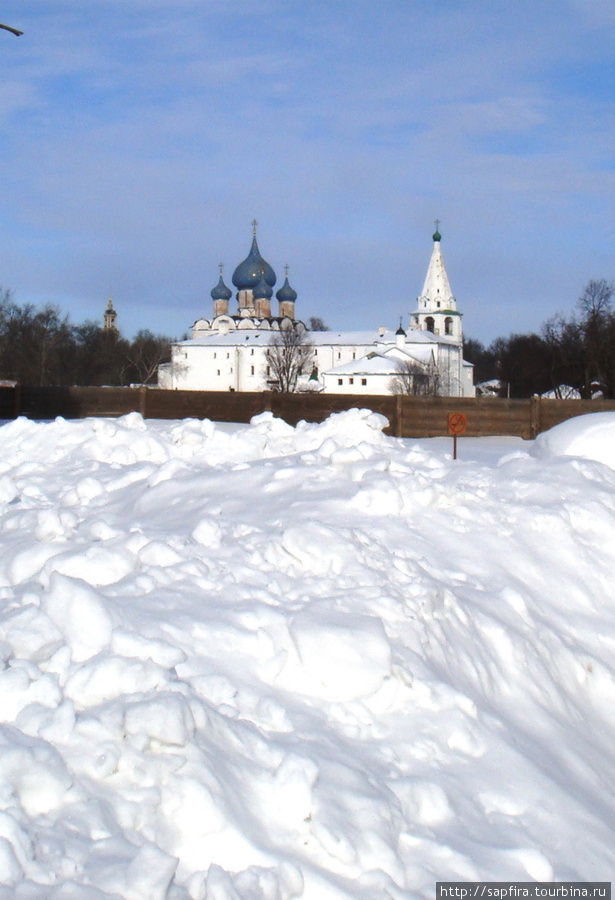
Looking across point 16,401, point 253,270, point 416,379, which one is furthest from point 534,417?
point 253,270

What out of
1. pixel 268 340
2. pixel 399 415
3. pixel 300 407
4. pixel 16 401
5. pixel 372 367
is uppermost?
pixel 268 340

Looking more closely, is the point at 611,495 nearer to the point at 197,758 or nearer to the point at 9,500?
the point at 9,500

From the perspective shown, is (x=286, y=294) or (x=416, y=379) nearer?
(x=416, y=379)

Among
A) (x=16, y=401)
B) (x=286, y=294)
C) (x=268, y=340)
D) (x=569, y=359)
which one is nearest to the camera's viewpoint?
(x=16, y=401)

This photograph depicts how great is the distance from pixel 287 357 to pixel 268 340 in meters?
9.44

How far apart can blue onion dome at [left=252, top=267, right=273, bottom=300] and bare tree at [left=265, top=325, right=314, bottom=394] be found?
7.90 meters

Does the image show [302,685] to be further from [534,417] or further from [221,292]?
[221,292]

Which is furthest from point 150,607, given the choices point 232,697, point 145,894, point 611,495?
point 611,495

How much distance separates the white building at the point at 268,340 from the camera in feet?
295

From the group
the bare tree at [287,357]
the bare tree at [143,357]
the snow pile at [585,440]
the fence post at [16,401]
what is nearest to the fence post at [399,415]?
the fence post at [16,401]

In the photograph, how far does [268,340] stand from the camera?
93438 mm

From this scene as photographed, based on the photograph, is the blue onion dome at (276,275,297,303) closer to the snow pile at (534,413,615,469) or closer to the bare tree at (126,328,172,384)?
the bare tree at (126,328,172,384)

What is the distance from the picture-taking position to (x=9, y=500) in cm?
709

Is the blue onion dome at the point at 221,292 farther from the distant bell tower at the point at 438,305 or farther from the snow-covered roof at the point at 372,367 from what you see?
the snow-covered roof at the point at 372,367
